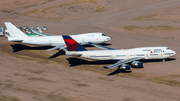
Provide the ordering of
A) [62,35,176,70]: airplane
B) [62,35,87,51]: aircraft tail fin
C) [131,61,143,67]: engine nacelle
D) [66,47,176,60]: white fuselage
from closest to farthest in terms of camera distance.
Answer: [131,61,143,67]: engine nacelle → [62,35,176,70]: airplane → [66,47,176,60]: white fuselage → [62,35,87,51]: aircraft tail fin

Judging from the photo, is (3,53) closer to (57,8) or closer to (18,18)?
(18,18)

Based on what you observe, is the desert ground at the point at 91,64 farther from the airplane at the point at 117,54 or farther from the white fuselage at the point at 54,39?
the white fuselage at the point at 54,39

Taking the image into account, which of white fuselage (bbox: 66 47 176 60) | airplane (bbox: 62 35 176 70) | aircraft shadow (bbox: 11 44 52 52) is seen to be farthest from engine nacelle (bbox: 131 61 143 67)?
aircraft shadow (bbox: 11 44 52 52)

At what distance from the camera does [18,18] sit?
396 feet

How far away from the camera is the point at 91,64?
207 ft

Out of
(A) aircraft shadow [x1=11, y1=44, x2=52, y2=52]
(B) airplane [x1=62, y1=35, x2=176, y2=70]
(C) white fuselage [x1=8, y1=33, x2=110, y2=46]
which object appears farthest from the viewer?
(A) aircraft shadow [x1=11, y1=44, x2=52, y2=52]

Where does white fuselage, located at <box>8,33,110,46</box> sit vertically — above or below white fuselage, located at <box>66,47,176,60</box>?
above

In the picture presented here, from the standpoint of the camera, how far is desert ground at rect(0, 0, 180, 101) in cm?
4675

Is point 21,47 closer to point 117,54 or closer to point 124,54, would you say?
point 117,54

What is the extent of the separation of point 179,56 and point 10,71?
49.1 meters

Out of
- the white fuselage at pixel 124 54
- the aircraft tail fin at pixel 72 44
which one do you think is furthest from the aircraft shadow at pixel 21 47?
the white fuselage at pixel 124 54

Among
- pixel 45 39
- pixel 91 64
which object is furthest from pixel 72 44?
pixel 45 39

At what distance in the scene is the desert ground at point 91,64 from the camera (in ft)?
153

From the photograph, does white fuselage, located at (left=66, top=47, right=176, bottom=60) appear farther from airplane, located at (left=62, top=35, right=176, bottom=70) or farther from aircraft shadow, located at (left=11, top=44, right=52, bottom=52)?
aircraft shadow, located at (left=11, top=44, right=52, bottom=52)
